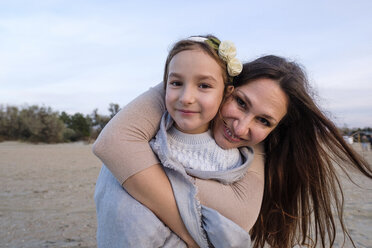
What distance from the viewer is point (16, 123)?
25.1 m

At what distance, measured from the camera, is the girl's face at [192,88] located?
1969mm

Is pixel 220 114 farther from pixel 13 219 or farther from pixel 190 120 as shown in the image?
pixel 13 219

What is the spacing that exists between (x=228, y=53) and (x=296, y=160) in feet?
3.67

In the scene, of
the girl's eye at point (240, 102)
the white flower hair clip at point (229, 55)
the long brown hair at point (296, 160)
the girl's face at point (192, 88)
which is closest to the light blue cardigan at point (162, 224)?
the girl's face at point (192, 88)

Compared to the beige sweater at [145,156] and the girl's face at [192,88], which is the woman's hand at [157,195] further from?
the girl's face at [192,88]

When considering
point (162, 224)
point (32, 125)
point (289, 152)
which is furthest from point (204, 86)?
point (32, 125)

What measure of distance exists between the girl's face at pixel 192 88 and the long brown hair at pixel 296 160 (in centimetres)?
41

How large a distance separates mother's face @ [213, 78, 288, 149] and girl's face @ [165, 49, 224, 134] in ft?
0.67

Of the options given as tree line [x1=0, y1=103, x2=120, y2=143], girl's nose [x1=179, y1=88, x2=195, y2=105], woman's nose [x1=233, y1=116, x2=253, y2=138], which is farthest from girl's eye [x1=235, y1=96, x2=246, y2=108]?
Answer: tree line [x1=0, y1=103, x2=120, y2=143]

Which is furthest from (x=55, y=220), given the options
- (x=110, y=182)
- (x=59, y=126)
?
(x=59, y=126)

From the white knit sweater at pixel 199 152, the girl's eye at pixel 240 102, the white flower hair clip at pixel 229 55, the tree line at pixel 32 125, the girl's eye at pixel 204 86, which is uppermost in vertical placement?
the white flower hair clip at pixel 229 55

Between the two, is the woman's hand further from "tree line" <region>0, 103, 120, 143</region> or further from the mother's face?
"tree line" <region>0, 103, 120, 143</region>

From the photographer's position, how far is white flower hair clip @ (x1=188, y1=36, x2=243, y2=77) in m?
2.11

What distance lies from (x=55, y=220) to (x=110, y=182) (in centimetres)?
280
